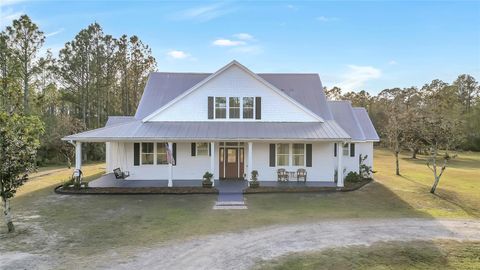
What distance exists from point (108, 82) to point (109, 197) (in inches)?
996

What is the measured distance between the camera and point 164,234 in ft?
34.3

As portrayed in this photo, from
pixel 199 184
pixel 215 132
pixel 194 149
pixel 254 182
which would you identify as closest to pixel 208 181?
pixel 199 184

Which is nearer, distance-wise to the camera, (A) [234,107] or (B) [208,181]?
(B) [208,181]

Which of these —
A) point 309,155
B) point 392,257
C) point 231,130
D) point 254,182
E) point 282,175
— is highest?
point 231,130

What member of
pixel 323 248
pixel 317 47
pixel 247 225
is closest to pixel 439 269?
Result: pixel 323 248

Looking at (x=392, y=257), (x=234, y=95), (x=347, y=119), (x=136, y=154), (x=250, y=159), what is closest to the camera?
(x=392, y=257)

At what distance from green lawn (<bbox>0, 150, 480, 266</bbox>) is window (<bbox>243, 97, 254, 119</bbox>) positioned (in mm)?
5528

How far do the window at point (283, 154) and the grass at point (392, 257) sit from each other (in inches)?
403

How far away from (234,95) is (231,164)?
3.97 m

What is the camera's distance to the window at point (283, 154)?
64.2 ft

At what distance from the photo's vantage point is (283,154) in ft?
64.4

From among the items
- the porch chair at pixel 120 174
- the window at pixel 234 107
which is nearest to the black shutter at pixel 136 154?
the porch chair at pixel 120 174

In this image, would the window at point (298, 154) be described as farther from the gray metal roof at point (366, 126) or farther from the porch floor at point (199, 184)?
the gray metal roof at point (366, 126)

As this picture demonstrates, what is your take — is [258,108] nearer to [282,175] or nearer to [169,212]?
[282,175]
